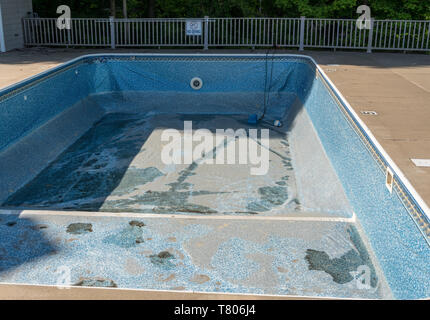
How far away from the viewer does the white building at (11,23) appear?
12.7 meters

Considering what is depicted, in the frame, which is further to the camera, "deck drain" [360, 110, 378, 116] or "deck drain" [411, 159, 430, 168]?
"deck drain" [360, 110, 378, 116]

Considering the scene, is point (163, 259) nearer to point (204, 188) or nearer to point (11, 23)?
point (204, 188)

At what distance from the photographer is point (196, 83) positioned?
1141cm

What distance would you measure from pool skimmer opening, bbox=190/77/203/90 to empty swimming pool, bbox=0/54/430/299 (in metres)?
0.07

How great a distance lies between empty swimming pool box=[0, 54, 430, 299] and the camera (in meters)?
4.09

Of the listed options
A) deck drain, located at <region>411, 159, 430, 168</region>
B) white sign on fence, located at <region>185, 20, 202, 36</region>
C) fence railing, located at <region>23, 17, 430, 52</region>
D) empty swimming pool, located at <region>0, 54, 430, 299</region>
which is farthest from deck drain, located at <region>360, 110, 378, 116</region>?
white sign on fence, located at <region>185, 20, 202, 36</region>

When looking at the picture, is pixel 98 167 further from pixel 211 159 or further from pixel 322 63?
pixel 322 63

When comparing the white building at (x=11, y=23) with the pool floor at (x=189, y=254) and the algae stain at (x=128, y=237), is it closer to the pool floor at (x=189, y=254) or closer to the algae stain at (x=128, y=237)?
the pool floor at (x=189, y=254)

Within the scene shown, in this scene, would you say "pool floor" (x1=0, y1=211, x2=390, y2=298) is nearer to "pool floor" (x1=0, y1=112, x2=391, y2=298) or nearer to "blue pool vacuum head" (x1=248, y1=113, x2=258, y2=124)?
"pool floor" (x1=0, y1=112, x2=391, y2=298)

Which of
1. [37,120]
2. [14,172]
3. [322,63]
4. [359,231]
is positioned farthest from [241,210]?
[322,63]

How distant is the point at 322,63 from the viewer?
36.6 ft

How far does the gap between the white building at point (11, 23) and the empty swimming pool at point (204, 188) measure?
123 inches

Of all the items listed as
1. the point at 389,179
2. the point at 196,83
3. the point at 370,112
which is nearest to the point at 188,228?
the point at 389,179

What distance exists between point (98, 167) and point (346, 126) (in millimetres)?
3572
